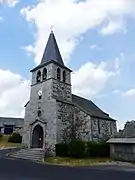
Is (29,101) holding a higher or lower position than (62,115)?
higher

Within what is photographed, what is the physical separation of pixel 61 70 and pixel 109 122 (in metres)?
9.70

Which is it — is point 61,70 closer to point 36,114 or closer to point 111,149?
point 36,114

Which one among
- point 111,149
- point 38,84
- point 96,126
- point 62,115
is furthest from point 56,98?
point 111,149

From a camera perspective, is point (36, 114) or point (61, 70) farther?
point (61, 70)

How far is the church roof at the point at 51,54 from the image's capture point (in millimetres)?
25962

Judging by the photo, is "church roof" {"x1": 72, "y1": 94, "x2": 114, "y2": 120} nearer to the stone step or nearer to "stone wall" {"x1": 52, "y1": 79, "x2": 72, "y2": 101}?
"stone wall" {"x1": 52, "y1": 79, "x2": 72, "y2": 101}

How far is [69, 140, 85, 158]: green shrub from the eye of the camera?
61.8ft

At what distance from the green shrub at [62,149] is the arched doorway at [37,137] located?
12.7 ft

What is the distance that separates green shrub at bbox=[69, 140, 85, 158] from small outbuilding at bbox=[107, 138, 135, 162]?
2.86 metres

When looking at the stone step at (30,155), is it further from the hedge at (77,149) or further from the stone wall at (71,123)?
the hedge at (77,149)

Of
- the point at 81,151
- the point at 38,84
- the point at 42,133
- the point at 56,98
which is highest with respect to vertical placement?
the point at 38,84

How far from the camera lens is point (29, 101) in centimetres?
2600

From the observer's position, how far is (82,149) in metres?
18.9

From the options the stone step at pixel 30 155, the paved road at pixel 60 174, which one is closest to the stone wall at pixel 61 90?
the stone step at pixel 30 155
